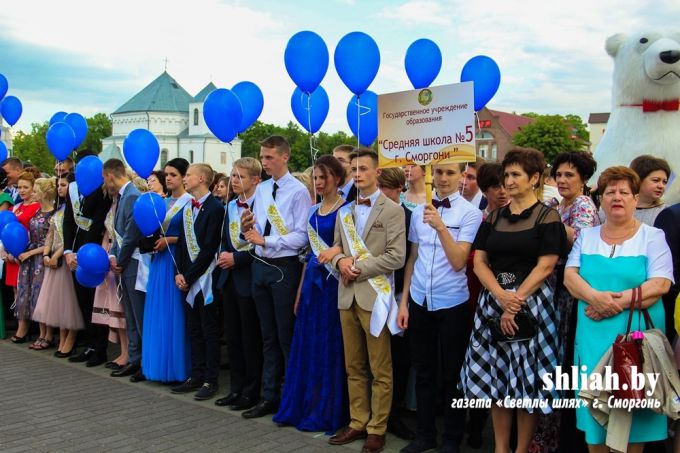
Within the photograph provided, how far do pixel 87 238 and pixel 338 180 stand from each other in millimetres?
3507

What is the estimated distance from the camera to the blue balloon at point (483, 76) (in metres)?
6.61

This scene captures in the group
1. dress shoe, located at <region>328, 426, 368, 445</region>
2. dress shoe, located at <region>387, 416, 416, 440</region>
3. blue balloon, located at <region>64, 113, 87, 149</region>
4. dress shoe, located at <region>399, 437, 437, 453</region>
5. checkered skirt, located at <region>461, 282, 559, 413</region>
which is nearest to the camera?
checkered skirt, located at <region>461, 282, 559, 413</region>

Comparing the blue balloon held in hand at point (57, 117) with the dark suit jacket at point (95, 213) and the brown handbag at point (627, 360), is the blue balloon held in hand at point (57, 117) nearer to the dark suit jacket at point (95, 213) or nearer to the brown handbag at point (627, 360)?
the dark suit jacket at point (95, 213)

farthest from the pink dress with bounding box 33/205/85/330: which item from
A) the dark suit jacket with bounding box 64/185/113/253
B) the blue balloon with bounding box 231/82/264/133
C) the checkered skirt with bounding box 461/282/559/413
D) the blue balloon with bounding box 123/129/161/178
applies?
the checkered skirt with bounding box 461/282/559/413

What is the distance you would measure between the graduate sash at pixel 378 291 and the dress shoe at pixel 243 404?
169cm

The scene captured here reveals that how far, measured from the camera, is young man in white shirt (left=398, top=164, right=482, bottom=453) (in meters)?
4.64

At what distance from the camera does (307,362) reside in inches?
213

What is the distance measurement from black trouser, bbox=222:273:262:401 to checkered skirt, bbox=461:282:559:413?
88.9 inches

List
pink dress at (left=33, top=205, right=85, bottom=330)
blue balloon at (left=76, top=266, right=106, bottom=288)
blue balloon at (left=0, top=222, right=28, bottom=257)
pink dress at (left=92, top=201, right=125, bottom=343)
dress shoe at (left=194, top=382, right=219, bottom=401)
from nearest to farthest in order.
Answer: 1. dress shoe at (left=194, top=382, right=219, bottom=401)
2. blue balloon at (left=76, top=266, right=106, bottom=288)
3. pink dress at (left=92, top=201, right=125, bottom=343)
4. pink dress at (left=33, top=205, right=85, bottom=330)
5. blue balloon at (left=0, top=222, right=28, bottom=257)

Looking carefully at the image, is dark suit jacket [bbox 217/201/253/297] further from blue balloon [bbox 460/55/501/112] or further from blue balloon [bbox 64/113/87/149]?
blue balloon [bbox 64/113/87/149]

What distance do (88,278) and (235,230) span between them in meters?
2.10

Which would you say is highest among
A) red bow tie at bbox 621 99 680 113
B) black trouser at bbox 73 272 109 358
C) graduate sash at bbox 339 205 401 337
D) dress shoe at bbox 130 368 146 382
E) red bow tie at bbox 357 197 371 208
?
red bow tie at bbox 621 99 680 113

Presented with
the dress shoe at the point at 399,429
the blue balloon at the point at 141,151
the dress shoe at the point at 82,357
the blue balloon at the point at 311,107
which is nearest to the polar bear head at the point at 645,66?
the blue balloon at the point at 311,107

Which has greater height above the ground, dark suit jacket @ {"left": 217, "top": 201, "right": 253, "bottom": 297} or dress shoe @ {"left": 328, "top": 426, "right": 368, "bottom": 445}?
dark suit jacket @ {"left": 217, "top": 201, "right": 253, "bottom": 297}
